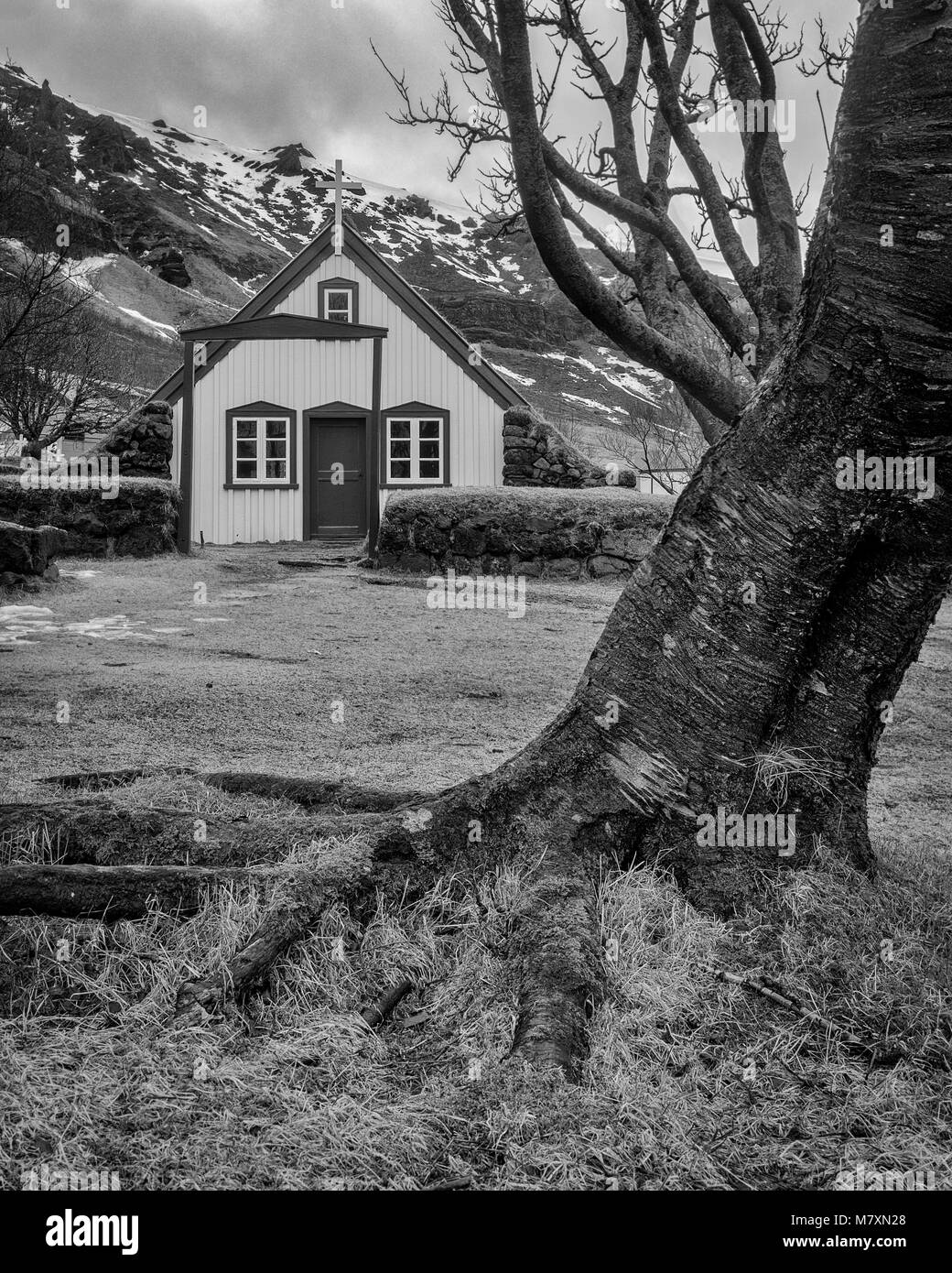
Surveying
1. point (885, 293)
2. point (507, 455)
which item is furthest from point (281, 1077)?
point (507, 455)

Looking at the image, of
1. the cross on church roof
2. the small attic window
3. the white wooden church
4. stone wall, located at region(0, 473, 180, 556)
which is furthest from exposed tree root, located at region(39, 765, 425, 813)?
the small attic window

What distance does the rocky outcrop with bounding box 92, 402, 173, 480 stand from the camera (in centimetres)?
2069

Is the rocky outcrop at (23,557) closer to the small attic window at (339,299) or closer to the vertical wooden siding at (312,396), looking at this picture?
the vertical wooden siding at (312,396)

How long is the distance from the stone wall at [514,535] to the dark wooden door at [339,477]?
7564 mm

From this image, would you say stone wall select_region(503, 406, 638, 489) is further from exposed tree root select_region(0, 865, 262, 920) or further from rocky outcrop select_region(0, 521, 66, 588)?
exposed tree root select_region(0, 865, 262, 920)

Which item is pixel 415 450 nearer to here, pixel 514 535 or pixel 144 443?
pixel 144 443

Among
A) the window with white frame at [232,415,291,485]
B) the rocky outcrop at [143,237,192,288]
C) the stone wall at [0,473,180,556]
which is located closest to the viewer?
the stone wall at [0,473,180,556]

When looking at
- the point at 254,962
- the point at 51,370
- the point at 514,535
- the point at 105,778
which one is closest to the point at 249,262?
the point at 51,370

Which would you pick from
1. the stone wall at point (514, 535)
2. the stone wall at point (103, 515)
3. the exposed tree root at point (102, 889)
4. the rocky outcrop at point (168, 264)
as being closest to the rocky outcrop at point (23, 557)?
the stone wall at point (103, 515)

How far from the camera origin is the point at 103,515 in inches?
629

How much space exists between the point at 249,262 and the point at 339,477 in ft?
481

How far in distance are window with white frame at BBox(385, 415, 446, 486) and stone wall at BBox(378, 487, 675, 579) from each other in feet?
23.6

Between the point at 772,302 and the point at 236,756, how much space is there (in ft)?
14.6

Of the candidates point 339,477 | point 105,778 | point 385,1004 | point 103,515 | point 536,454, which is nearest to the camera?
point 385,1004
